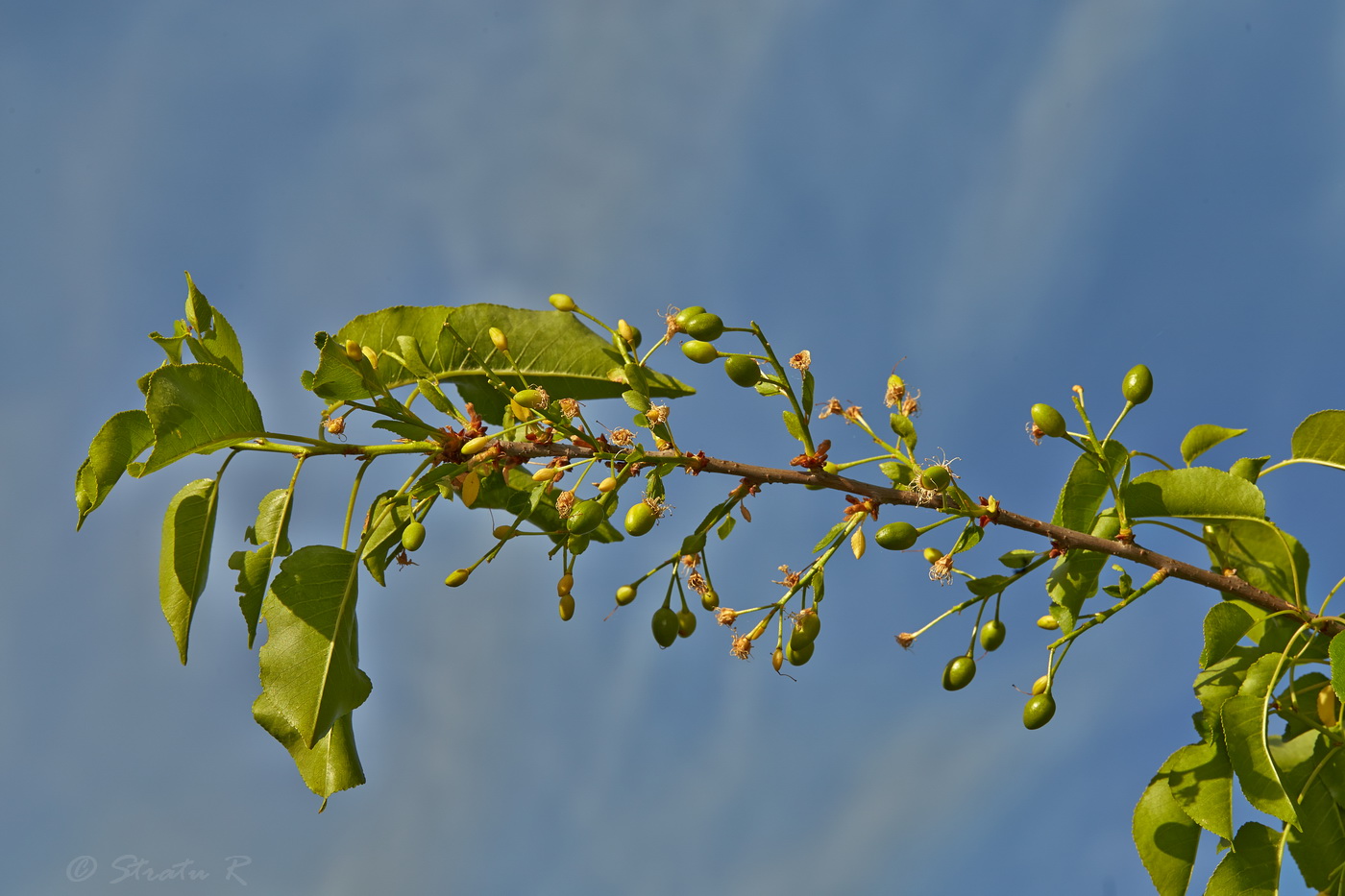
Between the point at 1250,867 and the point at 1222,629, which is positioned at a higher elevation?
the point at 1222,629

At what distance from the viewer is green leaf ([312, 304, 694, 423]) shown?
3502mm

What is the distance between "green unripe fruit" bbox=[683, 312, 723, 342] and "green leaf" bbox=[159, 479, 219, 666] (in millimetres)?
1665

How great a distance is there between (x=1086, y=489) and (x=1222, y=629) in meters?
0.66

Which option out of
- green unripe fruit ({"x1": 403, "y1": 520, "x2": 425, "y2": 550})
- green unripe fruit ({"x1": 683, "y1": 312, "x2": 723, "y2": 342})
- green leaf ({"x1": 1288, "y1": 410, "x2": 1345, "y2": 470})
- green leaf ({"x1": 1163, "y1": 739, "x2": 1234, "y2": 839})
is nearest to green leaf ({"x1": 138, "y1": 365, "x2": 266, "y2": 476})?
green unripe fruit ({"x1": 403, "y1": 520, "x2": 425, "y2": 550})

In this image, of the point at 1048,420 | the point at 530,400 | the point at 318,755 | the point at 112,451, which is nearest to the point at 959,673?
the point at 1048,420

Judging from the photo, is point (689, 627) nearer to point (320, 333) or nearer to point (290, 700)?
point (290, 700)

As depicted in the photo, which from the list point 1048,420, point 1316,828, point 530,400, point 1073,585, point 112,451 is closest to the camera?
point 112,451

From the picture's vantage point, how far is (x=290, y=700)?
10.2 feet

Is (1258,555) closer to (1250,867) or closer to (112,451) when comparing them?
(1250,867)

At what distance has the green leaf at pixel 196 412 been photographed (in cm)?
293

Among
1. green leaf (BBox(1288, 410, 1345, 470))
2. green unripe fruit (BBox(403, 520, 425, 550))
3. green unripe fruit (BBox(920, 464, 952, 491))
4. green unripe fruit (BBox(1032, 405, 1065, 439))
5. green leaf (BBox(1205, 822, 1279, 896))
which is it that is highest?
green leaf (BBox(1288, 410, 1345, 470))

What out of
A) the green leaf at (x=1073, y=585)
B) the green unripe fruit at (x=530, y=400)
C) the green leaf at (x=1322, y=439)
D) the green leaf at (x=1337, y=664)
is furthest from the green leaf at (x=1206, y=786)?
the green unripe fruit at (x=530, y=400)

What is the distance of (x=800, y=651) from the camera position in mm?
3365

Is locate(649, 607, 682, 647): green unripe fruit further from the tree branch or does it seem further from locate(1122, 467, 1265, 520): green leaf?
locate(1122, 467, 1265, 520): green leaf
